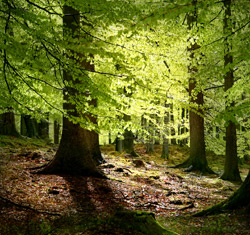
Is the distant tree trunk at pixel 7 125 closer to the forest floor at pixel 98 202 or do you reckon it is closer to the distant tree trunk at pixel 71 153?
the forest floor at pixel 98 202

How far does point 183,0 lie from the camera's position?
2.93 m

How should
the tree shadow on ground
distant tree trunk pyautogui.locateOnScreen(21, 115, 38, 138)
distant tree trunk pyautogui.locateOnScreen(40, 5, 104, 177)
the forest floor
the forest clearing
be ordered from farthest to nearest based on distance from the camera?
distant tree trunk pyautogui.locateOnScreen(21, 115, 38, 138), distant tree trunk pyautogui.locateOnScreen(40, 5, 104, 177), the tree shadow on ground, the forest floor, the forest clearing

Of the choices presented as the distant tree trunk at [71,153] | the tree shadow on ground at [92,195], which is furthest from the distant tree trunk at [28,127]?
the tree shadow on ground at [92,195]

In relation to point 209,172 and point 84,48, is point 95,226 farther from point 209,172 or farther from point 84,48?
point 209,172

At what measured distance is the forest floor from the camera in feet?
12.8

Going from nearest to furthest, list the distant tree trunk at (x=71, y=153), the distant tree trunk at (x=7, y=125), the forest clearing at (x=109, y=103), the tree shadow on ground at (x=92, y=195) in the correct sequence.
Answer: the forest clearing at (x=109, y=103)
the tree shadow on ground at (x=92, y=195)
the distant tree trunk at (x=71, y=153)
the distant tree trunk at (x=7, y=125)

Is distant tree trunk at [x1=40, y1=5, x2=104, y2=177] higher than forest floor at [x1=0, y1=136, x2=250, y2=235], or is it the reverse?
distant tree trunk at [x1=40, y1=5, x2=104, y2=177]

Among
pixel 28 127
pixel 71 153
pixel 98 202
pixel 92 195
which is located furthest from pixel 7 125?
pixel 98 202

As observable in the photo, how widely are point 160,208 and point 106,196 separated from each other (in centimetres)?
158

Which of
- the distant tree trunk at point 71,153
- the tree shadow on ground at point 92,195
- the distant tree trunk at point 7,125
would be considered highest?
the distant tree trunk at point 7,125

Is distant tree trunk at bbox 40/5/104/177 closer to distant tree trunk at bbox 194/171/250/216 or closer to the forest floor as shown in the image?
the forest floor

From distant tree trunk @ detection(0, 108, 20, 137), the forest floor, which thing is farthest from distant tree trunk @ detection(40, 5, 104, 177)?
distant tree trunk @ detection(0, 108, 20, 137)

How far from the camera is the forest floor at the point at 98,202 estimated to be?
3.91 metres

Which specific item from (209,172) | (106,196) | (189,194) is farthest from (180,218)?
(209,172)
